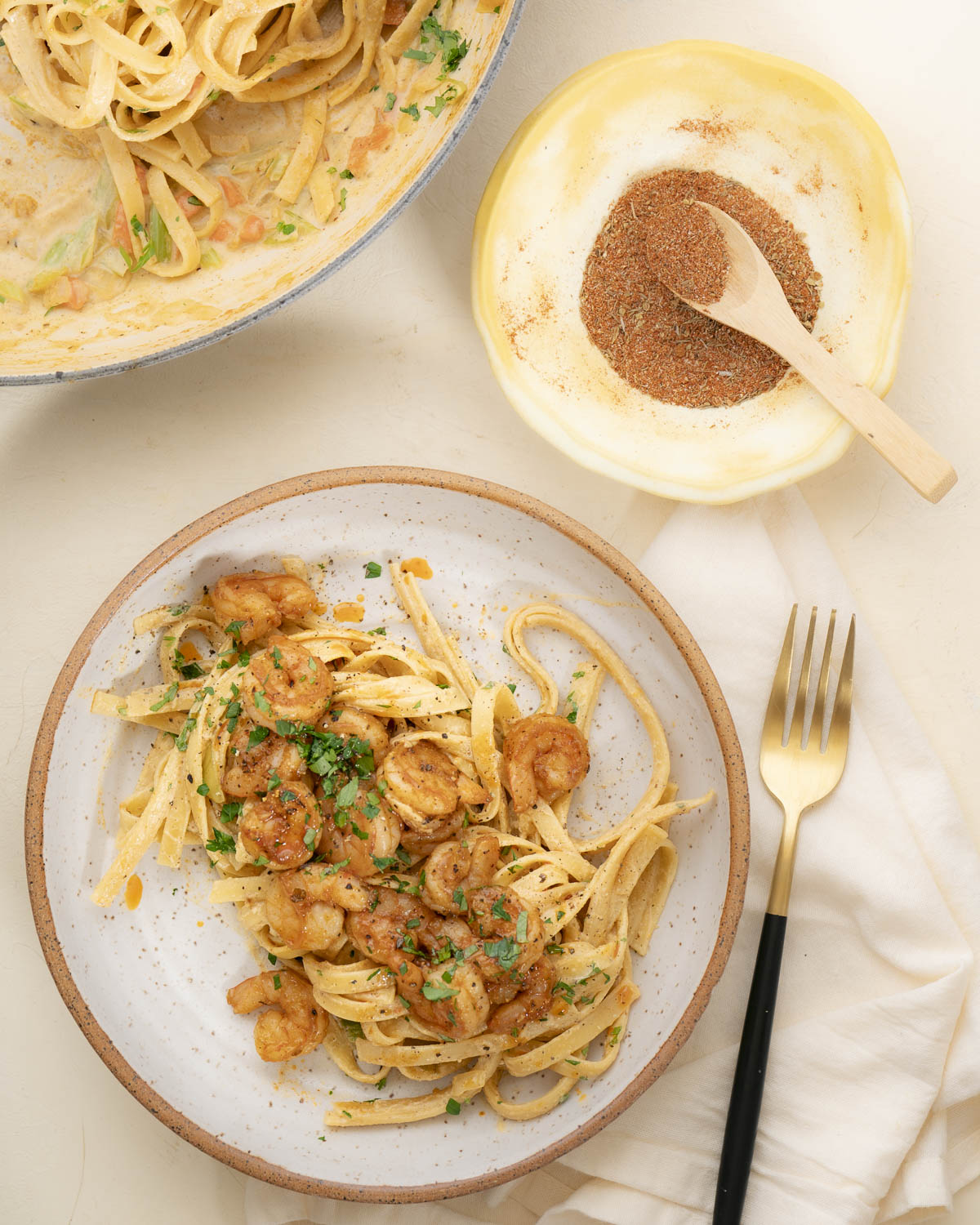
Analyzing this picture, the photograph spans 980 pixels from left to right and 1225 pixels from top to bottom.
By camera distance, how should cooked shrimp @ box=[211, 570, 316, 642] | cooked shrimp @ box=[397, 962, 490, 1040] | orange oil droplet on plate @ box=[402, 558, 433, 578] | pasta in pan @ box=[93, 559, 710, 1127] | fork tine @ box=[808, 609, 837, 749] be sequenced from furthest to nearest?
1. orange oil droplet on plate @ box=[402, 558, 433, 578]
2. fork tine @ box=[808, 609, 837, 749]
3. cooked shrimp @ box=[211, 570, 316, 642]
4. pasta in pan @ box=[93, 559, 710, 1127]
5. cooked shrimp @ box=[397, 962, 490, 1040]

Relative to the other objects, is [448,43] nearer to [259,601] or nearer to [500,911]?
[259,601]

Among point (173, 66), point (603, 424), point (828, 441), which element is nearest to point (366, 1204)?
point (603, 424)

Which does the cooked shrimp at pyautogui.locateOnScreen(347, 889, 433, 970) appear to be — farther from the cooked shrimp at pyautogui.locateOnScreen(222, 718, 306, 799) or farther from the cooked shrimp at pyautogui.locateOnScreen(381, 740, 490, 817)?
the cooked shrimp at pyautogui.locateOnScreen(222, 718, 306, 799)

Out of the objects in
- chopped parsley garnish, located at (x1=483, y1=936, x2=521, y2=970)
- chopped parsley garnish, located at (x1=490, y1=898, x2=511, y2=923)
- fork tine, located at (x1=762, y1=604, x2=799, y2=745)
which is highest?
fork tine, located at (x1=762, y1=604, x2=799, y2=745)

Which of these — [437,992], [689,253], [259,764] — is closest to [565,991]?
[437,992]

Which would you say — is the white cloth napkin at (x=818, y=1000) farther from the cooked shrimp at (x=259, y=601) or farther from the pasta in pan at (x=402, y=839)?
the cooked shrimp at (x=259, y=601)

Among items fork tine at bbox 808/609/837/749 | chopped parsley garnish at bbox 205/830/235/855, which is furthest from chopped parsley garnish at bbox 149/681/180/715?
fork tine at bbox 808/609/837/749
